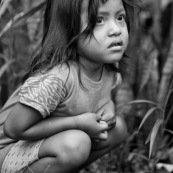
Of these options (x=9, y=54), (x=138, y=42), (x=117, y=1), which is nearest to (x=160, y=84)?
(x=138, y=42)

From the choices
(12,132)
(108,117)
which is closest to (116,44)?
(108,117)

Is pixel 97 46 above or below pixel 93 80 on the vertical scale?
above

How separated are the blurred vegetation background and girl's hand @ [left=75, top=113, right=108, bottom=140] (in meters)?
0.35

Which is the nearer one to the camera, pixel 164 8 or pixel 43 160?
pixel 43 160

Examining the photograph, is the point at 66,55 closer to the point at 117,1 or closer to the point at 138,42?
the point at 117,1

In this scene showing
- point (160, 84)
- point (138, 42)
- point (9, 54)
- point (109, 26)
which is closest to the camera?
point (109, 26)

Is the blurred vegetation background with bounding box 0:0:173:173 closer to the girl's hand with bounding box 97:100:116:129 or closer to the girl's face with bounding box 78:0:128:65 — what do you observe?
the girl's hand with bounding box 97:100:116:129

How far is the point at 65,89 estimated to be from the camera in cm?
167

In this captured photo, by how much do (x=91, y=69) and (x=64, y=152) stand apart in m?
0.36

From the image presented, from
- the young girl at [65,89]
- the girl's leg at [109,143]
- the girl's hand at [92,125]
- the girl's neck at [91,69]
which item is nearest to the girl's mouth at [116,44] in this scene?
the young girl at [65,89]

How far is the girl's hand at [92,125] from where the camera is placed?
5.59ft

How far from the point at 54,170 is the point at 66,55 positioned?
44 cm

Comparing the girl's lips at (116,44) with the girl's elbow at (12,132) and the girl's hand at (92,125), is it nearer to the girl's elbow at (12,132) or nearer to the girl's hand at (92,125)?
the girl's hand at (92,125)

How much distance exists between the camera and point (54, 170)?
1668mm
